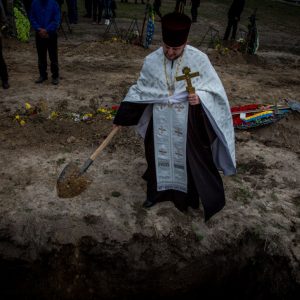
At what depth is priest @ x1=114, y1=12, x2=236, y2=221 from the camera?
3.24 metres

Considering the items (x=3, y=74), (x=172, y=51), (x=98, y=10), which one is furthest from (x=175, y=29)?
(x=98, y=10)

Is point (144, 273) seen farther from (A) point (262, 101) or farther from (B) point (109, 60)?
(B) point (109, 60)

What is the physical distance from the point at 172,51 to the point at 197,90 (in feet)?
1.41

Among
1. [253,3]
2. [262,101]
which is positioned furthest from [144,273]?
[253,3]

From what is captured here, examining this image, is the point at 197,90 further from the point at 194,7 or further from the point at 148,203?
the point at 194,7

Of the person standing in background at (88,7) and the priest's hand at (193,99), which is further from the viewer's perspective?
the person standing in background at (88,7)

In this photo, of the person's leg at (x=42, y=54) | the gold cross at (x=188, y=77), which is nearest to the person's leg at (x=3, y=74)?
the person's leg at (x=42, y=54)

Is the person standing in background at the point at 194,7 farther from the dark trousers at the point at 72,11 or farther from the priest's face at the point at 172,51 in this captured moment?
the priest's face at the point at 172,51

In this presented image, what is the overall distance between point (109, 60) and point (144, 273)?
6.98 m

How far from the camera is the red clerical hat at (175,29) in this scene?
3.06 metres

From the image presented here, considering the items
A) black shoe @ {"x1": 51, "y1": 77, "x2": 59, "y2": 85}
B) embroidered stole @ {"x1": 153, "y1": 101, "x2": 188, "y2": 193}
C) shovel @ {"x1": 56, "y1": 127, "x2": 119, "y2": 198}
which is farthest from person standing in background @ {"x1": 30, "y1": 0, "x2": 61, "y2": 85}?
embroidered stole @ {"x1": 153, "y1": 101, "x2": 188, "y2": 193}

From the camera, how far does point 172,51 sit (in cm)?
319

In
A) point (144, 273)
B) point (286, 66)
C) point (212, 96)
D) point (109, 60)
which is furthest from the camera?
point (286, 66)

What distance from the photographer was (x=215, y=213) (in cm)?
377
